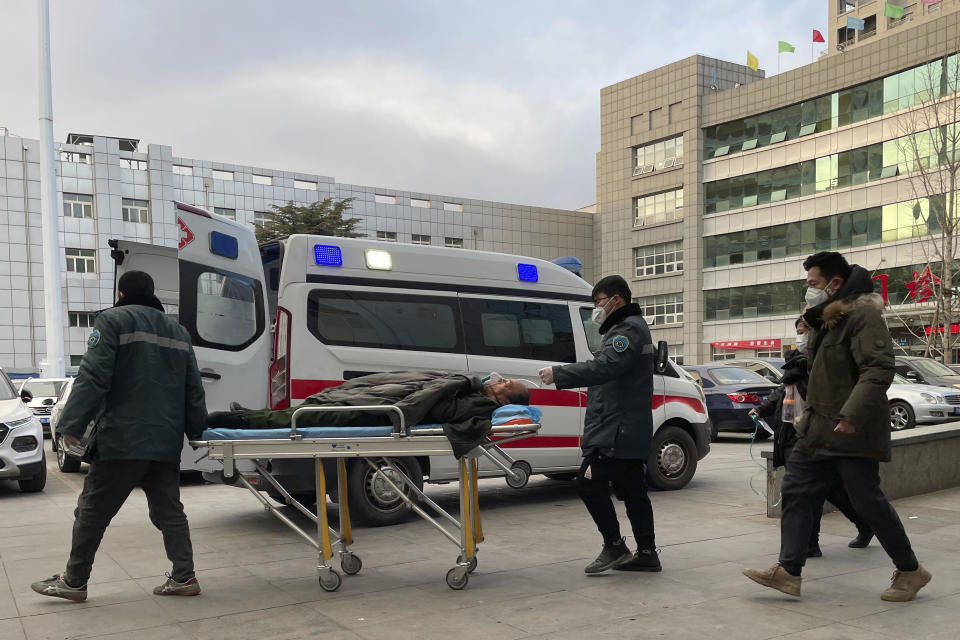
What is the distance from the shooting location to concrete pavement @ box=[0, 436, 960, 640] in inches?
185

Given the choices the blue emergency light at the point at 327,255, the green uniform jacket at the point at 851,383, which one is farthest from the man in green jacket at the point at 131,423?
the green uniform jacket at the point at 851,383

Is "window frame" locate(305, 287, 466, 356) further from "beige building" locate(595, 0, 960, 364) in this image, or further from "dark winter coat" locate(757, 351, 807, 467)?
A: "beige building" locate(595, 0, 960, 364)

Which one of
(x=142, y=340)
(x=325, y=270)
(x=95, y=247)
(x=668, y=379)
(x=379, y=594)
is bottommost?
(x=379, y=594)

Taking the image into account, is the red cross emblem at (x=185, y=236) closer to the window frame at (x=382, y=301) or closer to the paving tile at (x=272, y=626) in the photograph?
the window frame at (x=382, y=301)

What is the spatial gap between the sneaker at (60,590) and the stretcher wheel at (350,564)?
1592 mm

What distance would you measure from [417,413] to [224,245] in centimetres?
340

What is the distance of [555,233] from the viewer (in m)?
66.8

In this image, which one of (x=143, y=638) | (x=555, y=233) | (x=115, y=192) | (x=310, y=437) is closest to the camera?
(x=143, y=638)

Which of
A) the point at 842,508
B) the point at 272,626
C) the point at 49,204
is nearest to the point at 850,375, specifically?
the point at 842,508

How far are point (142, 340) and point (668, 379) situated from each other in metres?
6.30

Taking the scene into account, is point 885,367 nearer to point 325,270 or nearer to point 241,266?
point 325,270

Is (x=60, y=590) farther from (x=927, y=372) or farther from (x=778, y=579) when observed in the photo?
(x=927, y=372)

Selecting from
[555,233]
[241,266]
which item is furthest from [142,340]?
[555,233]

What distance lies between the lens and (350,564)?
6031 mm
